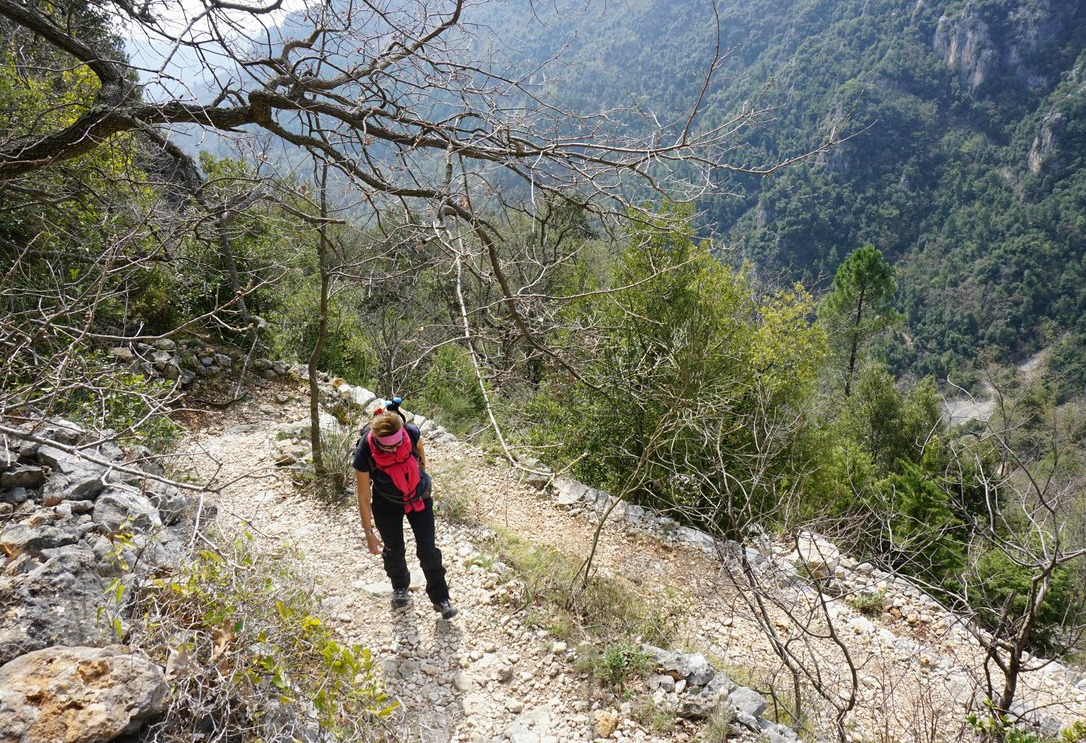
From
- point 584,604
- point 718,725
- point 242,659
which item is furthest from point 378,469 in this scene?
point 718,725

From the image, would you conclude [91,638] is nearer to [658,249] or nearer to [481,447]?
[481,447]

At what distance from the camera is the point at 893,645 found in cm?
534

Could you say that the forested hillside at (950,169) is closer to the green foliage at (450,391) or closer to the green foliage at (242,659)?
the green foliage at (450,391)

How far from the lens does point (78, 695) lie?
1702 millimetres

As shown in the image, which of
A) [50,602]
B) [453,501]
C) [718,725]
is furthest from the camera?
[453,501]

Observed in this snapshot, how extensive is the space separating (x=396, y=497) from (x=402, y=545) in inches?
17.5

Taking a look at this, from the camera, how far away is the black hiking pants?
11.3ft

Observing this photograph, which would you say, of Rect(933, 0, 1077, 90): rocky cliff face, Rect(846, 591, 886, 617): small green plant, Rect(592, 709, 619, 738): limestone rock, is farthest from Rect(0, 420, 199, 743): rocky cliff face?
Rect(933, 0, 1077, 90): rocky cliff face

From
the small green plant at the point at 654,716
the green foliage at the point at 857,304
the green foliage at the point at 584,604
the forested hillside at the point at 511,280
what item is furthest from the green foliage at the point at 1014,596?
the green foliage at the point at 857,304

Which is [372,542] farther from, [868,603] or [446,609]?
[868,603]

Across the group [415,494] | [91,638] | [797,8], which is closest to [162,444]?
[415,494]

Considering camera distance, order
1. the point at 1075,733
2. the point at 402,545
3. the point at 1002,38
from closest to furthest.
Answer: the point at 1075,733 → the point at 402,545 → the point at 1002,38

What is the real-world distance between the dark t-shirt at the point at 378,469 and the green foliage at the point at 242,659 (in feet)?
2.66

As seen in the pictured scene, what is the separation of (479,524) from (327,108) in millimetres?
3551
